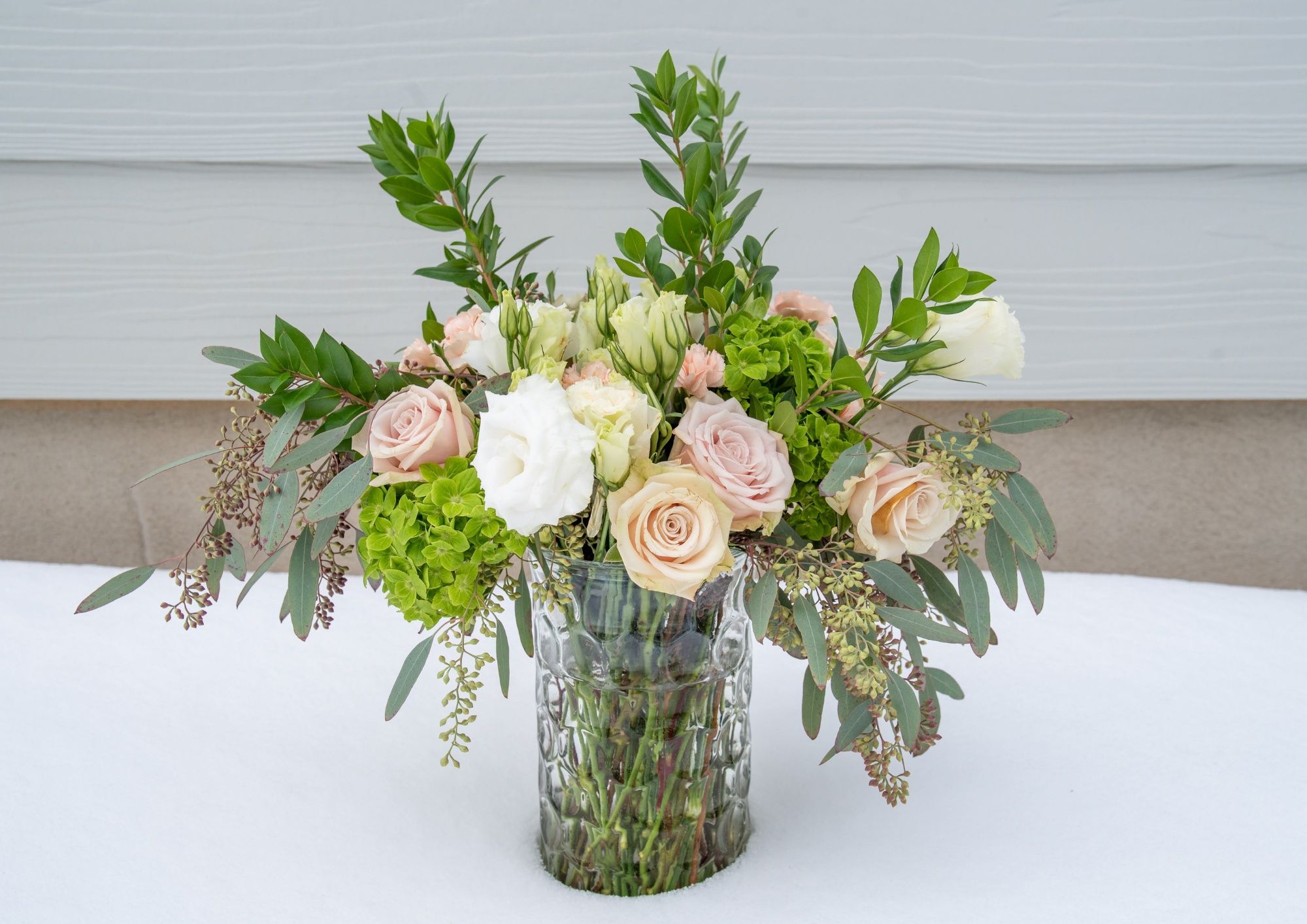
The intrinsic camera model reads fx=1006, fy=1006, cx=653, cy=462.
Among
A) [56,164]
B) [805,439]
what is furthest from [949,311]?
[56,164]

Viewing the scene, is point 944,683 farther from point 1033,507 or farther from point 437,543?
point 437,543

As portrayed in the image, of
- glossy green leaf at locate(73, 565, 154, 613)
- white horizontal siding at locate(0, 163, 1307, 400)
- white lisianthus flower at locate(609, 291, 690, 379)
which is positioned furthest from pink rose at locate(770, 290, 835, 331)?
white horizontal siding at locate(0, 163, 1307, 400)

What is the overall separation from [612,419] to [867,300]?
150 millimetres

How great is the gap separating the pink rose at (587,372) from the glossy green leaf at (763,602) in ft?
0.45

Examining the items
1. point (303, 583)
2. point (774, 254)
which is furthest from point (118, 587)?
point (774, 254)

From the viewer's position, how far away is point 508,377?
0.55 metres

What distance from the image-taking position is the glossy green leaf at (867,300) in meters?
0.51

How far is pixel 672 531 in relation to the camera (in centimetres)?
48

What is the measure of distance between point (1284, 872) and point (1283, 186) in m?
0.89

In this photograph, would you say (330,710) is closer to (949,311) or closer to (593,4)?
(949,311)

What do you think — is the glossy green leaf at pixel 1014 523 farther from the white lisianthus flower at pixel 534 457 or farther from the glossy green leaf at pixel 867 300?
the white lisianthus flower at pixel 534 457

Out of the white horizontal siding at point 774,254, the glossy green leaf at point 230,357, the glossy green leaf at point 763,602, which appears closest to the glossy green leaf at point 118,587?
the glossy green leaf at point 230,357

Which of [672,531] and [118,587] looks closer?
[672,531]

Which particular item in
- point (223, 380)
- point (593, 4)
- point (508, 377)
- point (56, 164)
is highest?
point (593, 4)
